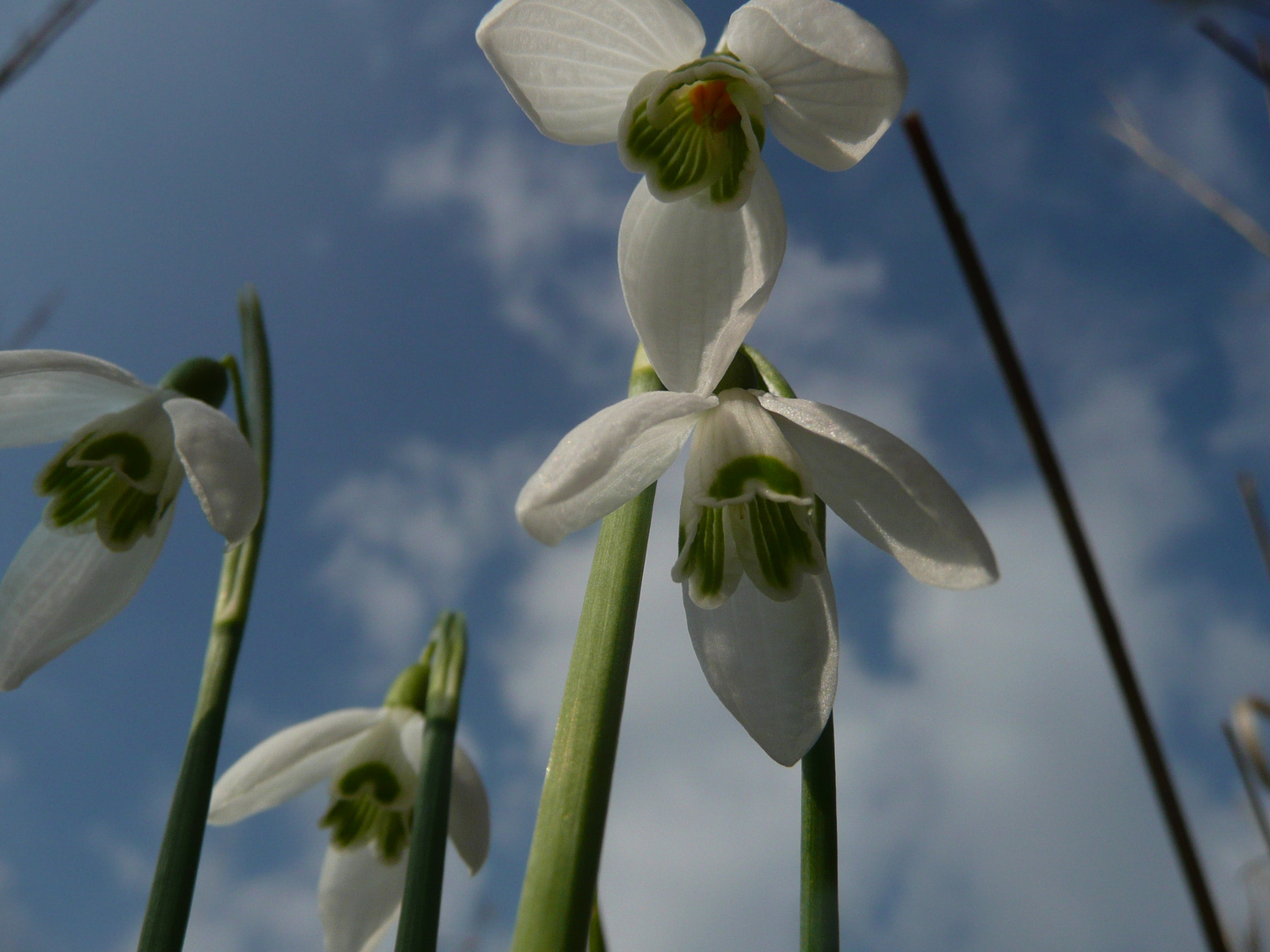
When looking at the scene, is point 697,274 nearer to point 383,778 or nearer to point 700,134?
point 700,134

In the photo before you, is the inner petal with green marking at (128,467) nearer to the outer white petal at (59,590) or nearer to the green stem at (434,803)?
the outer white petal at (59,590)

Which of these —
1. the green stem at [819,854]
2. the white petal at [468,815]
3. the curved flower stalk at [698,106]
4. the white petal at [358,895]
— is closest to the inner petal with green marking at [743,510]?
the curved flower stalk at [698,106]

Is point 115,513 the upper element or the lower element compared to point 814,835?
upper

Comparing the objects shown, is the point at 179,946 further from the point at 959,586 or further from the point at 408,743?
the point at 959,586

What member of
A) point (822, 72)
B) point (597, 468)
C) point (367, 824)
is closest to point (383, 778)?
point (367, 824)

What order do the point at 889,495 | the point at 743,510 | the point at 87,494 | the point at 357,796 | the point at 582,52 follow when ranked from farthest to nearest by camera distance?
the point at 357,796 → the point at 87,494 → the point at 582,52 → the point at 743,510 → the point at 889,495

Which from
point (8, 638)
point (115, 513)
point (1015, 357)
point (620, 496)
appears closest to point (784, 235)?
point (620, 496)
